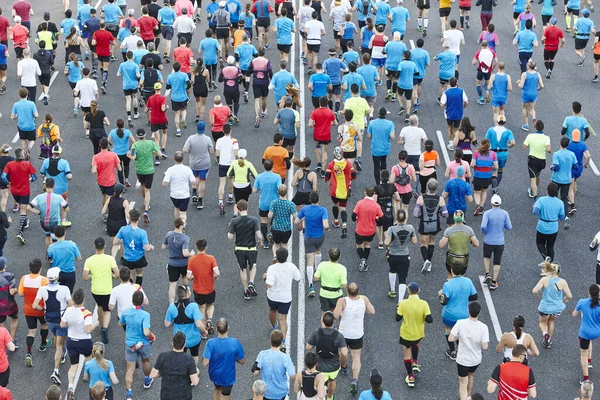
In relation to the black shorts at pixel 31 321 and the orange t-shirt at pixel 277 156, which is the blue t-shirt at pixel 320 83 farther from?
the black shorts at pixel 31 321

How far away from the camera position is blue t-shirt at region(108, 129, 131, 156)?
22.9 m

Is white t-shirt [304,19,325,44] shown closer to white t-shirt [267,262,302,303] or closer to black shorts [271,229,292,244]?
black shorts [271,229,292,244]

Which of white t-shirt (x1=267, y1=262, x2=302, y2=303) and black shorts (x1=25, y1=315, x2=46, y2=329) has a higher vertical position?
white t-shirt (x1=267, y1=262, x2=302, y2=303)

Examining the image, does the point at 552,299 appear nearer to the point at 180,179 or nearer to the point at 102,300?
the point at 102,300

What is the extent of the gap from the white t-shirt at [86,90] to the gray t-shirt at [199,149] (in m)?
4.56

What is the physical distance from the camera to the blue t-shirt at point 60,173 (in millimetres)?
21766

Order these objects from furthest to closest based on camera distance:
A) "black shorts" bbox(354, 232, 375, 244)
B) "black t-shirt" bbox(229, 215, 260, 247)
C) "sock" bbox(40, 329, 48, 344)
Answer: "black shorts" bbox(354, 232, 375, 244) < "black t-shirt" bbox(229, 215, 260, 247) < "sock" bbox(40, 329, 48, 344)

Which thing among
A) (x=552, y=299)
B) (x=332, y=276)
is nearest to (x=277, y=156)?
(x=332, y=276)

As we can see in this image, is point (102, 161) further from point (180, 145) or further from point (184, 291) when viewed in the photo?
point (184, 291)

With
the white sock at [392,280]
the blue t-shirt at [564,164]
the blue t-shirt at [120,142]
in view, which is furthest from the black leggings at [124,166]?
the blue t-shirt at [564,164]

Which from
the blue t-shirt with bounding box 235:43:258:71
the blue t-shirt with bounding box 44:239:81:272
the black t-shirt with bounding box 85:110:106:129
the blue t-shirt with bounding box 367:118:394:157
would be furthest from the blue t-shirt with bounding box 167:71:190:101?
the blue t-shirt with bounding box 44:239:81:272

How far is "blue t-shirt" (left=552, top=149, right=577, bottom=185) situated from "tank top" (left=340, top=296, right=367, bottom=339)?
7.75m

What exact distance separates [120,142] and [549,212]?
962 cm

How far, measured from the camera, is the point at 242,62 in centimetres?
2806
